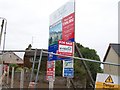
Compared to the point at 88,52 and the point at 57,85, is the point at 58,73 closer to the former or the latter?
the point at 57,85

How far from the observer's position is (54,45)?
10641 mm

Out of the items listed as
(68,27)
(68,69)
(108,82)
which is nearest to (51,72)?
(68,69)

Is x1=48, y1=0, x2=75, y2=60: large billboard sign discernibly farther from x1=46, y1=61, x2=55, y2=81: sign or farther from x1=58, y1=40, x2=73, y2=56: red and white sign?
x1=58, y1=40, x2=73, y2=56: red and white sign

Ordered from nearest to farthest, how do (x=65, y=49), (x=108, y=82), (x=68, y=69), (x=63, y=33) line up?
(x=108, y=82)
(x=65, y=49)
(x=68, y=69)
(x=63, y=33)

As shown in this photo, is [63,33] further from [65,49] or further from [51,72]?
[65,49]

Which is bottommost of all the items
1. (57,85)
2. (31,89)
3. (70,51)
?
(57,85)

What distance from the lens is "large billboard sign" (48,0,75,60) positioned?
9431 millimetres

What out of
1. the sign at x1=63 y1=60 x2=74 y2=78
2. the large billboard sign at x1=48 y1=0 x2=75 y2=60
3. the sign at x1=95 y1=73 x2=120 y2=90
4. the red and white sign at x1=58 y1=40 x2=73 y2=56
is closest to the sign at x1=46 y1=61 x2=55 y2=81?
the large billboard sign at x1=48 y1=0 x2=75 y2=60

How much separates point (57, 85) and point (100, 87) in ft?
58.2

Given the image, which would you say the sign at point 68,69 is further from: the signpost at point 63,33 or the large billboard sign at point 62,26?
the large billboard sign at point 62,26

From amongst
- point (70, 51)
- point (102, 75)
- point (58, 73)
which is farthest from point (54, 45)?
point (58, 73)

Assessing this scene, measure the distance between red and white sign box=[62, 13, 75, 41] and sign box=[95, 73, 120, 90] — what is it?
3451 mm

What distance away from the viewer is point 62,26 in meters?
10.3

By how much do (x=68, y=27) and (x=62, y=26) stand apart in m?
0.67
